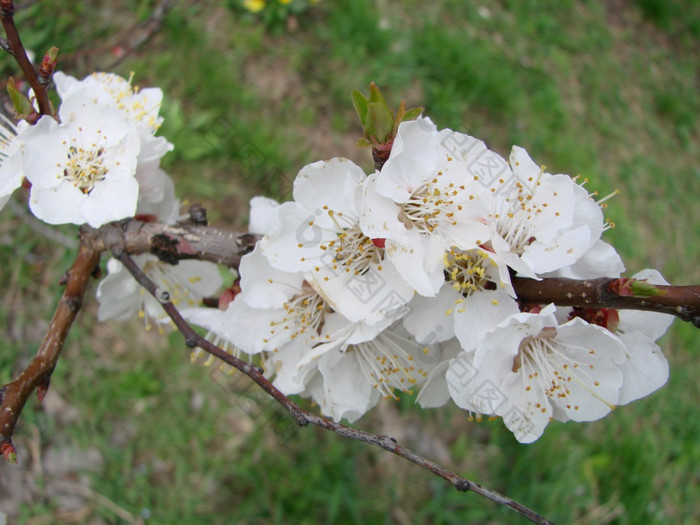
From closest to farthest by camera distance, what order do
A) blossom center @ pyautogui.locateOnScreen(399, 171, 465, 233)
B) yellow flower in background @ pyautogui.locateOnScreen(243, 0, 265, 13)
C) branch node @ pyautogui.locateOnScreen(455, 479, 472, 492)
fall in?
branch node @ pyautogui.locateOnScreen(455, 479, 472, 492), blossom center @ pyautogui.locateOnScreen(399, 171, 465, 233), yellow flower in background @ pyautogui.locateOnScreen(243, 0, 265, 13)

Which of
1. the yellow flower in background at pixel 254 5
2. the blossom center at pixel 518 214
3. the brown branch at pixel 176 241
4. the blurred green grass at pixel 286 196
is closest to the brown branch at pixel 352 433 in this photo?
the brown branch at pixel 176 241

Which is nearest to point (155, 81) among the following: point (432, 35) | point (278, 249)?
point (432, 35)

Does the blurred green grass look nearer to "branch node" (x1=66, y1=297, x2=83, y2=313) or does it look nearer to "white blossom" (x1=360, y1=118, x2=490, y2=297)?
"branch node" (x1=66, y1=297, x2=83, y2=313)

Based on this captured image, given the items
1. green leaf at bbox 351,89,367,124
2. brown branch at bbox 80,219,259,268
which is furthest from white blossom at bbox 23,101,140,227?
green leaf at bbox 351,89,367,124

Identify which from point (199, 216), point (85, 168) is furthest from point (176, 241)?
point (85, 168)

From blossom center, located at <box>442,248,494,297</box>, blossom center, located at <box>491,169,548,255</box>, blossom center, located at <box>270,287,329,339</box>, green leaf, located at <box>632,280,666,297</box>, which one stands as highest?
green leaf, located at <box>632,280,666,297</box>

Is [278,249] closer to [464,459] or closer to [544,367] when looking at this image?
[544,367]

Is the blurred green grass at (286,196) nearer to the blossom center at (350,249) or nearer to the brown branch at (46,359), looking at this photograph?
the brown branch at (46,359)
